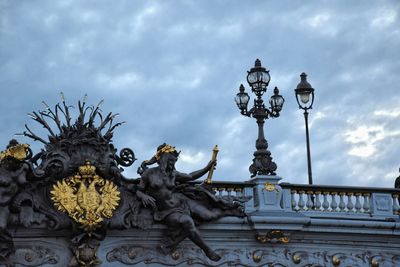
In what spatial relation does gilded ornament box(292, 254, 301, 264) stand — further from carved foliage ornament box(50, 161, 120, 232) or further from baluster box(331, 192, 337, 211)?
carved foliage ornament box(50, 161, 120, 232)

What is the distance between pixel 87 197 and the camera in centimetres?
2950

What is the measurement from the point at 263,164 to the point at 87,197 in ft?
14.8

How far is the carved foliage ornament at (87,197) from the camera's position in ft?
96.0

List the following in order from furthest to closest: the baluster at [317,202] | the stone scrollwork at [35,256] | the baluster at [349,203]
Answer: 1. the baluster at [349,203]
2. the baluster at [317,202]
3. the stone scrollwork at [35,256]

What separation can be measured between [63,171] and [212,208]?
363 centimetres

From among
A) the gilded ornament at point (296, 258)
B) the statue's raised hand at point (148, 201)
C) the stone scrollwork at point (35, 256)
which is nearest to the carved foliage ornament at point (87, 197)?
the statue's raised hand at point (148, 201)

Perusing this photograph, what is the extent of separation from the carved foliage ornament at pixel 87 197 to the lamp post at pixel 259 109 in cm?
371

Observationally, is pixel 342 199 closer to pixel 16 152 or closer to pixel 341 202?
pixel 341 202

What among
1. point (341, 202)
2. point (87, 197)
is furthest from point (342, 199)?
point (87, 197)

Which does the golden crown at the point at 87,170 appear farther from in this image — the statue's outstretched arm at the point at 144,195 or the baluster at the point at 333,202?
the baluster at the point at 333,202

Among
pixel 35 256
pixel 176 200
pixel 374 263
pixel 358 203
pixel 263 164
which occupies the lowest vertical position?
pixel 35 256

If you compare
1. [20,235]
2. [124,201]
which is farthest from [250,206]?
[20,235]

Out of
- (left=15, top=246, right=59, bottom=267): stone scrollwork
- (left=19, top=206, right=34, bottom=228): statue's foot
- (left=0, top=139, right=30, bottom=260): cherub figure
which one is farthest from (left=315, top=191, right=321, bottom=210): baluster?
(left=0, top=139, right=30, bottom=260): cherub figure

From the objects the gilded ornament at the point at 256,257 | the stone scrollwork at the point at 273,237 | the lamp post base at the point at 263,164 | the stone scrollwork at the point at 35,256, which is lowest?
the stone scrollwork at the point at 35,256
